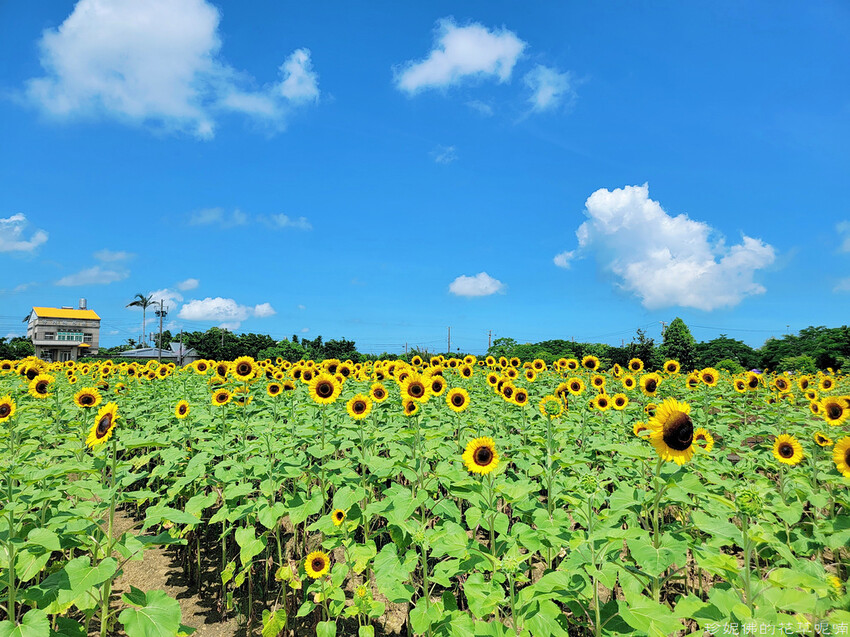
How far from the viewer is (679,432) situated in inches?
109

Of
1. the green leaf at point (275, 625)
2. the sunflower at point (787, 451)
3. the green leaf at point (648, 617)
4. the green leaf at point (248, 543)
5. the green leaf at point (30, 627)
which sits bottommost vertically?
the green leaf at point (275, 625)

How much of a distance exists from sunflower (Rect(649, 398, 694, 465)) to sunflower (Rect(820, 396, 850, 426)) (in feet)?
13.2

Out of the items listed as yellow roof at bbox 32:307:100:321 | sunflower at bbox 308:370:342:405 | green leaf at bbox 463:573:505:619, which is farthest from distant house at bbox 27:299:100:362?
green leaf at bbox 463:573:505:619

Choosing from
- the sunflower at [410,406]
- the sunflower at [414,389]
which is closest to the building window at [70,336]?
the sunflower at [414,389]

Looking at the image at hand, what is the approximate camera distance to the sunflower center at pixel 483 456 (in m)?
3.52

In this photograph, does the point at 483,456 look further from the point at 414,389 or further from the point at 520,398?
the point at 520,398

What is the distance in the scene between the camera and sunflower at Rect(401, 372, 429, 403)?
4.58m

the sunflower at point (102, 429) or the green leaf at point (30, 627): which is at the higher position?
the sunflower at point (102, 429)

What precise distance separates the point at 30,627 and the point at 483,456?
294 cm

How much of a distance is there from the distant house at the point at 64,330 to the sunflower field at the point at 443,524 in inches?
3584

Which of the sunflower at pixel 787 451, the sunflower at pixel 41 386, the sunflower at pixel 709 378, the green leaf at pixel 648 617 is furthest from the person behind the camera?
the sunflower at pixel 709 378

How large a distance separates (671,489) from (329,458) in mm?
3851

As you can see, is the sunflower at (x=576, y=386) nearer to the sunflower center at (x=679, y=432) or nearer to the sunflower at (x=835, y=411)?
the sunflower at (x=835, y=411)

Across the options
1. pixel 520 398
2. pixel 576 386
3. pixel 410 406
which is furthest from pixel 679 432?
pixel 576 386
